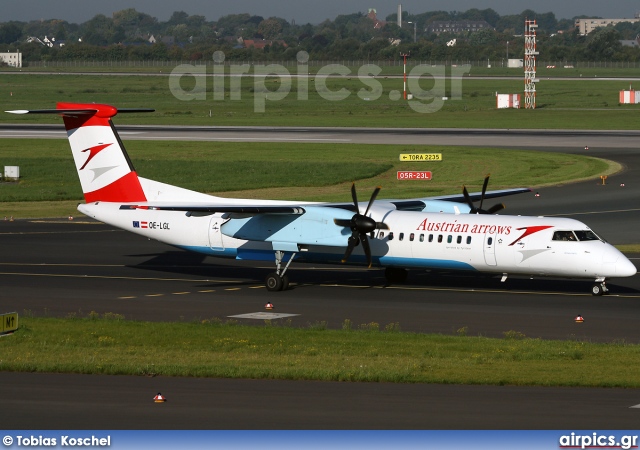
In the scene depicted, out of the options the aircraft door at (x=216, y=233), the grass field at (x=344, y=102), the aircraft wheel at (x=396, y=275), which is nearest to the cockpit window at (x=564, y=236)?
the aircraft wheel at (x=396, y=275)

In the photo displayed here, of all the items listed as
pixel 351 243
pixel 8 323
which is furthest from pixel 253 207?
pixel 8 323

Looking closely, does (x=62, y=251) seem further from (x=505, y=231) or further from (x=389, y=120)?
(x=389, y=120)

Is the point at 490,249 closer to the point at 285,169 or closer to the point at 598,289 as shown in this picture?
the point at 598,289

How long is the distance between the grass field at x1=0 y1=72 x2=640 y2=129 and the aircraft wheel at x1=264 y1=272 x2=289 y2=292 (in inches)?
2896

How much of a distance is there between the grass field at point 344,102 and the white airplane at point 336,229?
7122 centimetres

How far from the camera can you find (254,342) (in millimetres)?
25938

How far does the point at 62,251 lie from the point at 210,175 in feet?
92.8

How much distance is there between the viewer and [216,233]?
1417 inches

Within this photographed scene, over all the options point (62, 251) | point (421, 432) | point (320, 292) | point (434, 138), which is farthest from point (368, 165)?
point (421, 432)

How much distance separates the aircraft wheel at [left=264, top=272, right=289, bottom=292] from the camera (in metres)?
34.9

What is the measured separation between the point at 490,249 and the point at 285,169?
41.0 m

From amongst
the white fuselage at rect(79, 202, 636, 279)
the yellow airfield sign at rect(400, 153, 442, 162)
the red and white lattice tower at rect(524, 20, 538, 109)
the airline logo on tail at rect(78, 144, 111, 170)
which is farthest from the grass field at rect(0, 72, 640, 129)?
the white fuselage at rect(79, 202, 636, 279)

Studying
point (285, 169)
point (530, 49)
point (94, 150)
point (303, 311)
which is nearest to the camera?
point (303, 311)

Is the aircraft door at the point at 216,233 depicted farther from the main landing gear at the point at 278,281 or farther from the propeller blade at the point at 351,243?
the propeller blade at the point at 351,243
